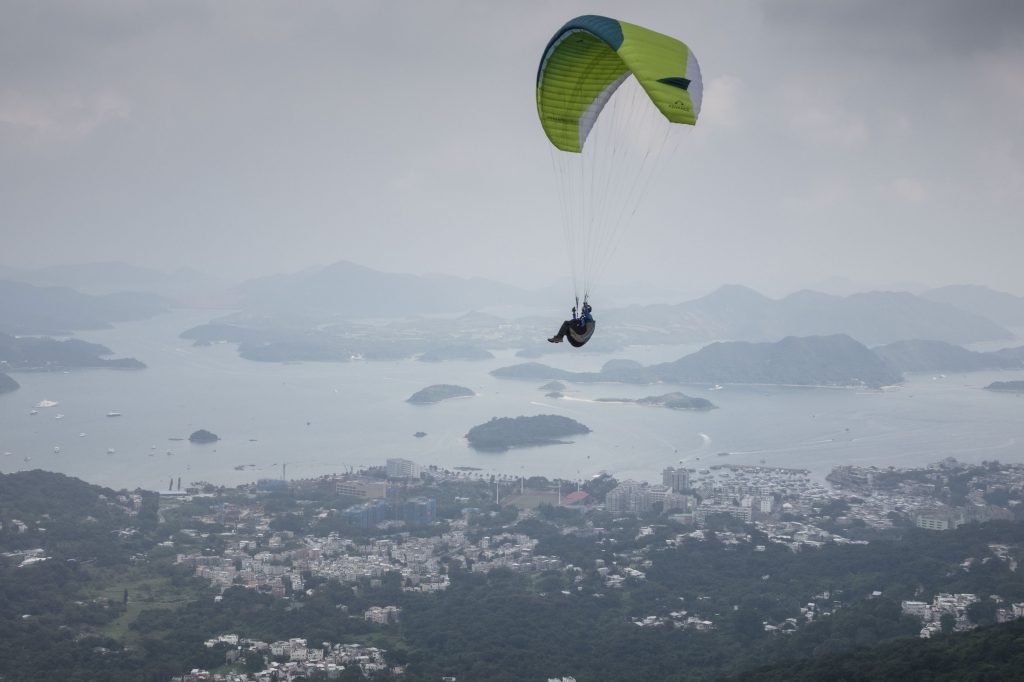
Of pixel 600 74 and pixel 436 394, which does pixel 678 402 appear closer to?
pixel 436 394

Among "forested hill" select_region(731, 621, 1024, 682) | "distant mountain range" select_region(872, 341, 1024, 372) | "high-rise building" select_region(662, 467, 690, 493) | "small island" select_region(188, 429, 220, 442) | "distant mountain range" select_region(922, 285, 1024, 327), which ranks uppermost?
"distant mountain range" select_region(922, 285, 1024, 327)

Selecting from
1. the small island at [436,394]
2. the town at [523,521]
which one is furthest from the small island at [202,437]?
the small island at [436,394]

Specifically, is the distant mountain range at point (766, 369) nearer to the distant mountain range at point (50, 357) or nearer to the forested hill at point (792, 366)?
the forested hill at point (792, 366)

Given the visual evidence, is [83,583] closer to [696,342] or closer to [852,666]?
[852,666]

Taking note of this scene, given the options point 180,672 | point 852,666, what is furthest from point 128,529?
point 852,666

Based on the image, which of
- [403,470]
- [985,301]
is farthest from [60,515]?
[985,301]

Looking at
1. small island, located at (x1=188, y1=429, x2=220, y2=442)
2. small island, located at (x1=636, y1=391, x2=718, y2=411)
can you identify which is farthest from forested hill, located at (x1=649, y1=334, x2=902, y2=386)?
small island, located at (x1=188, y1=429, x2=220, y2=442)

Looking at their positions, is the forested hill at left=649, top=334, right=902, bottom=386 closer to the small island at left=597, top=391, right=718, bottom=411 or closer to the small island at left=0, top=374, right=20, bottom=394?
the small island at left=597, top=391, right=718, bottom=411
